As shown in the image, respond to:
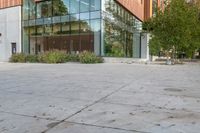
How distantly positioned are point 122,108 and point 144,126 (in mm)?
1503

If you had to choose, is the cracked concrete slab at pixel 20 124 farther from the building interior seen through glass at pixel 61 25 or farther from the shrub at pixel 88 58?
the building interior seen through glass at pixel 61 25

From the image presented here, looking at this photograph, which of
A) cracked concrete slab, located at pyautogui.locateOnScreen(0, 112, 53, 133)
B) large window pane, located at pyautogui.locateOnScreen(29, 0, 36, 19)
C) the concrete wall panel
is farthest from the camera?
the concrete wall panel

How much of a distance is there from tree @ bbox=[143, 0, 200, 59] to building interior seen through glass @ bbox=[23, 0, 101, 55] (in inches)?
233

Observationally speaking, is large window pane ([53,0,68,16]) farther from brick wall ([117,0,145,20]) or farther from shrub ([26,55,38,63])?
brick wall ([117,0,145,20])

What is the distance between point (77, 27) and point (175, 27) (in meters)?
9.78

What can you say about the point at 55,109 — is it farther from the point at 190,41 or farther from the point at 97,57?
the point at 190,41

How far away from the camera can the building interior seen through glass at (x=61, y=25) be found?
28.4 metres

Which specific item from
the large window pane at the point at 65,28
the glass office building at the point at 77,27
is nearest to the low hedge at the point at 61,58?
the glass office building at the point at 77,27

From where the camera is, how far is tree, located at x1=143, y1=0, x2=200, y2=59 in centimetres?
2683

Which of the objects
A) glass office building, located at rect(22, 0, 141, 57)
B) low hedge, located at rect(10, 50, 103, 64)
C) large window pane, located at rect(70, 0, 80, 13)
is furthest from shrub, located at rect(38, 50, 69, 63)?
large window pane, located at rect(70, 0, 80, 13)

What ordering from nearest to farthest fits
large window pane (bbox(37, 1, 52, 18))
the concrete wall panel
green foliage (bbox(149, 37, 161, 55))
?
1. green foliage (bbox(149, 37, 161, 55))
2. large window pane (bbox(37, 1, 52, 18))
3. the concrete wall panel

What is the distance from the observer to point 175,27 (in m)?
27.0

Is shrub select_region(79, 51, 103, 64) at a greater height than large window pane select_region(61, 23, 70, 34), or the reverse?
large window pane select_region(61, 23, 70, 34)

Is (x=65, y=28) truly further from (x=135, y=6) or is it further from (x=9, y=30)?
(x=135, y=6)
